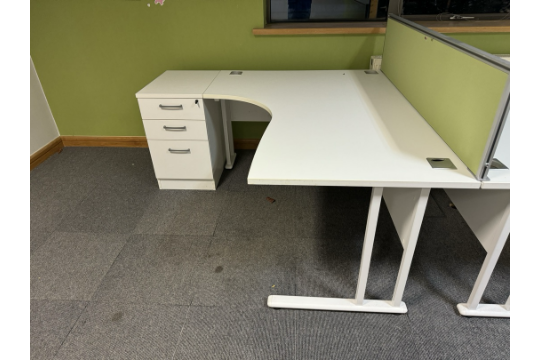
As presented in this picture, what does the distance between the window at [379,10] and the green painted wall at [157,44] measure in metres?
0.23

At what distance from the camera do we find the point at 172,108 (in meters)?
2.01

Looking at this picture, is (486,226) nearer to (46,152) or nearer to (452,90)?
(452,90)

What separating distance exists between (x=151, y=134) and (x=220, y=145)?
19.3 inches

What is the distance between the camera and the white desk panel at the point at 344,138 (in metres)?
1.08

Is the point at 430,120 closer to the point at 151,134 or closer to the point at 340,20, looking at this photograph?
the point at 340,20

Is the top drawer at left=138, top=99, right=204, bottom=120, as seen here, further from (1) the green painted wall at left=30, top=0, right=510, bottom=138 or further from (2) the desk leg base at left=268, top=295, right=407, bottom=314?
(2) the desk leg base at left=268, top=295, right=407, bottom=314

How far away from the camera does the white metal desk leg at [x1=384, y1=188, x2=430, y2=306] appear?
1212 millimetres

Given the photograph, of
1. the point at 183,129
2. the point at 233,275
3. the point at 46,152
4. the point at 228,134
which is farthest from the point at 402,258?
the point at 46,152

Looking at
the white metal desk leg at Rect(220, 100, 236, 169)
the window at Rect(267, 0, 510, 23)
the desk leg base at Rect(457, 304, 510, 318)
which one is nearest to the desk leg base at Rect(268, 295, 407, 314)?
the desk leg base at Rect(457, 304, 510, 318)

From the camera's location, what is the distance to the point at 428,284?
1611mm

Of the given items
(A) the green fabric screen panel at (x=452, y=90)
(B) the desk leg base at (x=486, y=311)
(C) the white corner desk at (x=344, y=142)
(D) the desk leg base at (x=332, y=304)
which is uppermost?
(A) the green fabric screen panel at (x=452, y=90)

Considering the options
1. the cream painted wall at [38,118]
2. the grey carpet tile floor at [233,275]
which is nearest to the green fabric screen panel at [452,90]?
the grey carpet tile floor at [233,275]

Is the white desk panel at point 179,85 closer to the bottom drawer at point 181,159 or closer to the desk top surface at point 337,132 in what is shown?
the desk top surface at point 337,132
